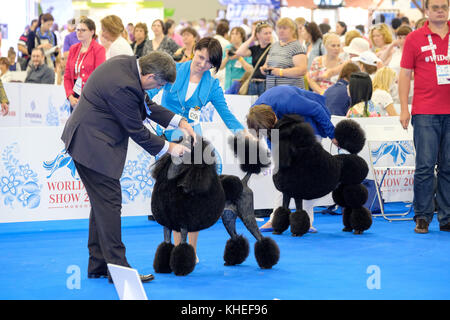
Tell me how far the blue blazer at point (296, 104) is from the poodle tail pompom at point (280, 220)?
75 cm

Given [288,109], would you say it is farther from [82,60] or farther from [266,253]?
[82,60]

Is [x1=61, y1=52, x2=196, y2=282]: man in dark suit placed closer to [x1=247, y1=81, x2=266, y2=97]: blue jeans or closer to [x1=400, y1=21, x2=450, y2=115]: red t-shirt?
[x1=400, y1=21, x2=450, y2=115]: red t-shirt

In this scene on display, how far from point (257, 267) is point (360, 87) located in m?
3.00

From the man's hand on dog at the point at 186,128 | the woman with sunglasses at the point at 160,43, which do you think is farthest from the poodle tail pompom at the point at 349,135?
the woman with sunglasses at the point at 160,43

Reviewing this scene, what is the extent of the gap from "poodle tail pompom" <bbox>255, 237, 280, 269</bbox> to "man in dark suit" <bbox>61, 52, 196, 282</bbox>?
35.7 inches

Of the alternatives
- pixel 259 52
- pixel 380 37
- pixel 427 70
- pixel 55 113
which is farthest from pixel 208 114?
pixel 427 70

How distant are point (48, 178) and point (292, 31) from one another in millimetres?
2990

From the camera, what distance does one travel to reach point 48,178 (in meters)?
5.70

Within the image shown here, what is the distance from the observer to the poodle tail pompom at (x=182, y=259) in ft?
13.0

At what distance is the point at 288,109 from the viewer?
5.06 meters

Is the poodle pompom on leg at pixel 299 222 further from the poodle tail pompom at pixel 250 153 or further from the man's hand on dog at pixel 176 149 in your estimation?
the man's hand on dog at pixel 176 149

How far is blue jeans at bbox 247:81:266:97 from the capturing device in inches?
Answer: 323
